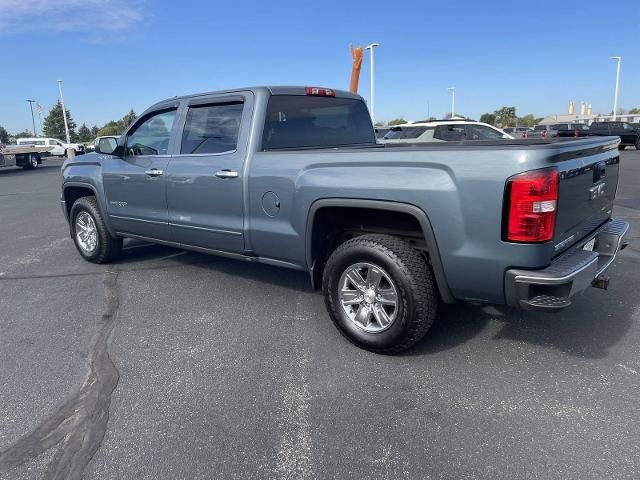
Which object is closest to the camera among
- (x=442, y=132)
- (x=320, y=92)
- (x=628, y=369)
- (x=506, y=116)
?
(x=628, y=369)

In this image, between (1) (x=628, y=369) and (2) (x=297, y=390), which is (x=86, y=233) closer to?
(2) (x=297, y=390)

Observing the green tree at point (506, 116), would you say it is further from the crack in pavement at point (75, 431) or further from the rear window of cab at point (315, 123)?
the crack in pavement at point (75, 431)

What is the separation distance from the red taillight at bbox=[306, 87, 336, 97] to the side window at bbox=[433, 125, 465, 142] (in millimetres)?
9653

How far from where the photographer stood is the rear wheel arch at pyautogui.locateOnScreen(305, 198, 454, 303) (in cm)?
313

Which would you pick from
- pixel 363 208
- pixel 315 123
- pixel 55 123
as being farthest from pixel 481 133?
pixel 55 123

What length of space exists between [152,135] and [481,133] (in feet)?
38.5

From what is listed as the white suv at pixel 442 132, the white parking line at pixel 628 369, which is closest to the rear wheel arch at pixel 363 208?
the white parking line at pixel 628 369

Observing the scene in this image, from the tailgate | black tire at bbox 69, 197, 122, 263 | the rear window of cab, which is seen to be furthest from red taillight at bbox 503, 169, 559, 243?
black tire at bbox 69, 197, 122, 263

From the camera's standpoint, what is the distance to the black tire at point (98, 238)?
5.82 m

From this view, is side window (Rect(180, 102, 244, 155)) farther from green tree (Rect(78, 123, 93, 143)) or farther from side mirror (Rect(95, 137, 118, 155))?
green tree (Rect(78, 123, 93, 143))

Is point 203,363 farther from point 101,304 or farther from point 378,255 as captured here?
point 101,304

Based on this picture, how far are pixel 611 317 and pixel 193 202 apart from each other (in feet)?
12.0

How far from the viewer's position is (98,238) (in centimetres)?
591

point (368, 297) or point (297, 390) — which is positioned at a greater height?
point (368, 297)
